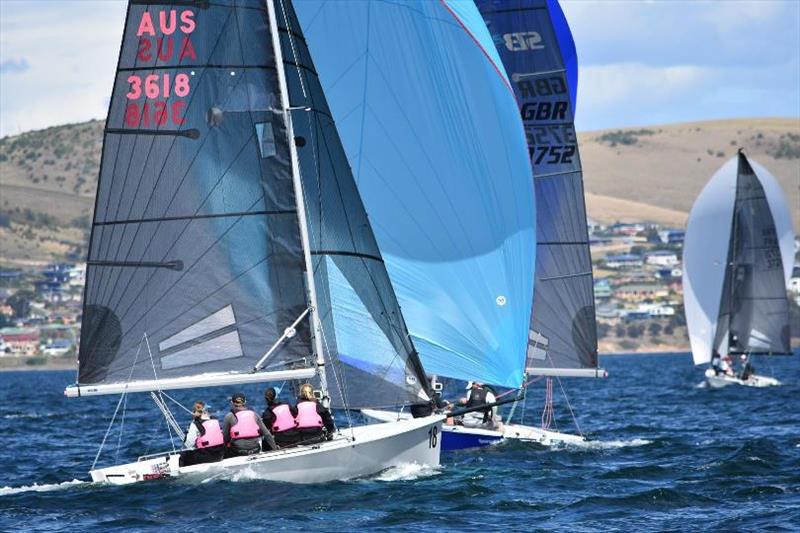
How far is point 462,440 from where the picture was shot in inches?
1019

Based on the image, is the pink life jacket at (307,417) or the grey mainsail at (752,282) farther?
the grey mainsail at (752,282)

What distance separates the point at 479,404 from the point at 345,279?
4965 mm

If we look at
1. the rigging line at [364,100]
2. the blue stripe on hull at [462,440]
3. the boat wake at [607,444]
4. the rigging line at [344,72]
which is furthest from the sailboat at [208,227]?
the boat wake at [607,444]

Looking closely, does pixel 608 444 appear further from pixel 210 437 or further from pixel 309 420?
pixel 210 437

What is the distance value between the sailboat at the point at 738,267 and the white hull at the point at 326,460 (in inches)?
1405

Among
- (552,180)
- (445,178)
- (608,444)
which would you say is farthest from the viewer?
(552,180)

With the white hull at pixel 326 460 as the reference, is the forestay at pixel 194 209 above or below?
above

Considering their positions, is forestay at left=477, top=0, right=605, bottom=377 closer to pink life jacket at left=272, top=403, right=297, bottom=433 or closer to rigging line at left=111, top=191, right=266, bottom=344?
rigging line at left=111, top=191, right=266, bottom=344

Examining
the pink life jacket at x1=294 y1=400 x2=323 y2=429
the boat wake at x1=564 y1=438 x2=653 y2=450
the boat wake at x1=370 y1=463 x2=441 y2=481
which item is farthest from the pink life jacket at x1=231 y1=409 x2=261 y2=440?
the boat wake at x1=564 y1=438 x2=653 y2=450

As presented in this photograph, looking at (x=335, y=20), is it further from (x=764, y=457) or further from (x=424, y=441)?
(x=764, y=457)

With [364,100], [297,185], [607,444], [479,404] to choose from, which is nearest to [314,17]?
[364,100]

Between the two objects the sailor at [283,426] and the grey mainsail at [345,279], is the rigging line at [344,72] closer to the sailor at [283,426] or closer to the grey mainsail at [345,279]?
the grey mainsail at [345,279]

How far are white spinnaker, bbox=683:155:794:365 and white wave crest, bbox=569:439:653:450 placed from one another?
28.3 meters

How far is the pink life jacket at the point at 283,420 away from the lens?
65.4 ft
